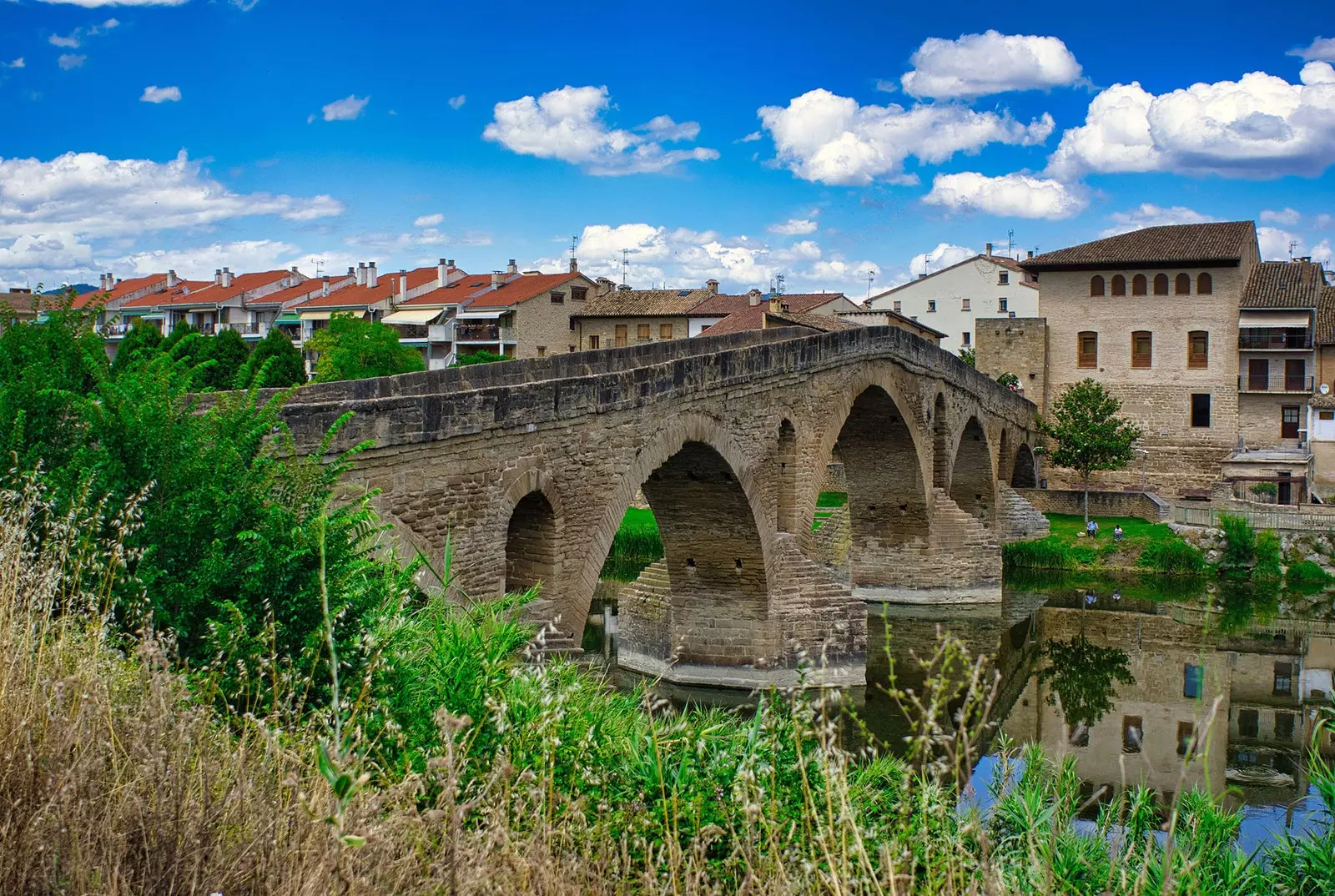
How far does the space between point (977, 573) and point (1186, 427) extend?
52.8 feet

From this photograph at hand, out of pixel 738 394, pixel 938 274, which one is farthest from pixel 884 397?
pixel 938 274

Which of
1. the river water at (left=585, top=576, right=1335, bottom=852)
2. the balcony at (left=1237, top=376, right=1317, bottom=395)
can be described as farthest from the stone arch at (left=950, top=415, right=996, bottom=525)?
the balcony at (left=1237, top=376, right=1317, bottom=395)

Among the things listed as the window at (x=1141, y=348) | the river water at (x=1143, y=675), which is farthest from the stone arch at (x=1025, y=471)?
the river water at (x=1143, y=675)

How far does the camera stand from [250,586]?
592 cm

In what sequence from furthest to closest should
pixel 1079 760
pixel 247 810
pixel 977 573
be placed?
pixel 977 573
pixel 1079 760
pixel 247 810

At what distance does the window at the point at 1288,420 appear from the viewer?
39.6 m

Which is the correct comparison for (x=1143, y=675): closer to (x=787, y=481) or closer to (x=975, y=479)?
(x=787, y=481)

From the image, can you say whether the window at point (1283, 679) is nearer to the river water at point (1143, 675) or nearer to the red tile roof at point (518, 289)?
the river water at point (1143, 675)

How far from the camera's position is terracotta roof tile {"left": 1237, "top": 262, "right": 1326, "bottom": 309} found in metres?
39.2

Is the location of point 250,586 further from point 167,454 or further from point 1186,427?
point 1186,427

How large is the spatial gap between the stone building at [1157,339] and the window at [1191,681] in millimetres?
18435

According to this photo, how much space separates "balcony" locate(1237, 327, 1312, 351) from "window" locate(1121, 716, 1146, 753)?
23946 mm

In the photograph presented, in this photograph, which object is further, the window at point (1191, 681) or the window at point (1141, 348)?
the window at point (1141, 348)

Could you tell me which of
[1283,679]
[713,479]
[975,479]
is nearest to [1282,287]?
[975,479]
